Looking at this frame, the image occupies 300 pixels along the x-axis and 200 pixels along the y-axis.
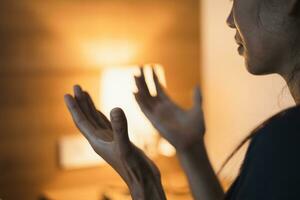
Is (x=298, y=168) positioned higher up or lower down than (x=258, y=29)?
lower down

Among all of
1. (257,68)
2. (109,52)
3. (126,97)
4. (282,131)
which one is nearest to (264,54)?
(257,68)

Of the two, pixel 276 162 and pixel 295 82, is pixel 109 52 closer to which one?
pixel 295 82

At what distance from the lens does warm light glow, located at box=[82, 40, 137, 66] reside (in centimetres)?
142

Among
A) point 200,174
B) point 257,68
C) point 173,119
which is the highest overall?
point 257,68

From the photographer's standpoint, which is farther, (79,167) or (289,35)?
(79,167)

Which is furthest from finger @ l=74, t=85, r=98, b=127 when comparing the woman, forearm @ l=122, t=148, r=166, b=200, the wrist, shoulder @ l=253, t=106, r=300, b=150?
shoulder @ l=253, t=106, r=300, b=150

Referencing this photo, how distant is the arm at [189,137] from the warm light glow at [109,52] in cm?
58

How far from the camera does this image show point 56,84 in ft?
4.57

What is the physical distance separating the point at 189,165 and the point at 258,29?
0.36m

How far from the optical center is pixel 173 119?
0.88 m

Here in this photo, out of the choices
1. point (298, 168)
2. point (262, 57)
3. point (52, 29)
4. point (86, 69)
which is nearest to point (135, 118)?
point (86, 69)

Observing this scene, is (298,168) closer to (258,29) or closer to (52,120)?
(258,29)

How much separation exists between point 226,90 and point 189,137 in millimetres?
678

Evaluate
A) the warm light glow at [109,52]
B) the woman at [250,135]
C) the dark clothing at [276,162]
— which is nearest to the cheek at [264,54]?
the woman at [250,135]
